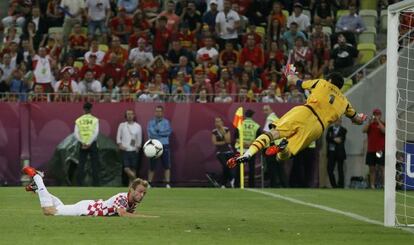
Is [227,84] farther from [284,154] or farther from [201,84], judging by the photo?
[284,154]

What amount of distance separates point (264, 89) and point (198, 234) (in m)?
16.5

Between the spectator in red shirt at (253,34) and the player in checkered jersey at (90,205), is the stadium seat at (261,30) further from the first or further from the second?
the player in checkered jersey at (90,205)

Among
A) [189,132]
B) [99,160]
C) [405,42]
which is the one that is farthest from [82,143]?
[405,42]

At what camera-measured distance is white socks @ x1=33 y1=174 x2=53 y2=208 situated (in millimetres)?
15438

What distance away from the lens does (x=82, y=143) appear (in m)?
28.0

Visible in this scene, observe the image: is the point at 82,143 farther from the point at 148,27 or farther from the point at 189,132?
the point at 148,27

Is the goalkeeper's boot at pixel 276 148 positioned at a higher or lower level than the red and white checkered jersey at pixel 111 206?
higher

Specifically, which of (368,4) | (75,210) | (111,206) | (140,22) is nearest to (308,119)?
(111,206)

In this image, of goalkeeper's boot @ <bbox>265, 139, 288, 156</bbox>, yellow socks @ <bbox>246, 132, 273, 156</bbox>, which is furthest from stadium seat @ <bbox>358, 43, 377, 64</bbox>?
yellow socks @ <bbox>246, 132, 273, 156</bbox>

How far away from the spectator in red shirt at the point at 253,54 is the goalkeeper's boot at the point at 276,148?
13.9 metres

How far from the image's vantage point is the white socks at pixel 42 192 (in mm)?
15438

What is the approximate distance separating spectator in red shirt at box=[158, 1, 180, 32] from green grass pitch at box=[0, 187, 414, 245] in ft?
35.1

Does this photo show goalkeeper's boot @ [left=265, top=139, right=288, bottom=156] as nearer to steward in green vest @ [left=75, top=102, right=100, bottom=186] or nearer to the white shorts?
the white shorts

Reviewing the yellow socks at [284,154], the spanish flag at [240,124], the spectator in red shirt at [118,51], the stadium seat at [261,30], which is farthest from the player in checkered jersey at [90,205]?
the stadium seat at [261,30]
